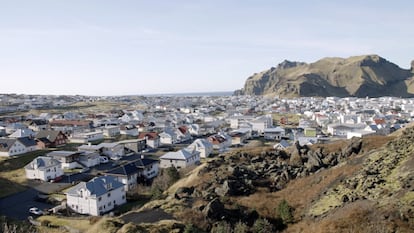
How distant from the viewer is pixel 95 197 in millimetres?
27672

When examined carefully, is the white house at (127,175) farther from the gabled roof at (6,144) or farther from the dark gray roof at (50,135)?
the dark gray roof at (50,135)

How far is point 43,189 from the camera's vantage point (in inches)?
1348

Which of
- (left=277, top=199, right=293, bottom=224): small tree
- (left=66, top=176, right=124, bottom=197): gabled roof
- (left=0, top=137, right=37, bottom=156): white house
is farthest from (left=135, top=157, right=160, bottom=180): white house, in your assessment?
(left=0, top=137, right=37, bottom=156): white house

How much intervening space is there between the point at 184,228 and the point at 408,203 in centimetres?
1079

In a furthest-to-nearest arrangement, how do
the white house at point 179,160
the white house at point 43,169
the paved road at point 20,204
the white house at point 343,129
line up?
the white house at point 343,129 < the white house at point 179,160 < the white house at point 43,169 < the paved road at point 20,204

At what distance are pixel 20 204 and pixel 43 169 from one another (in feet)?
23.5

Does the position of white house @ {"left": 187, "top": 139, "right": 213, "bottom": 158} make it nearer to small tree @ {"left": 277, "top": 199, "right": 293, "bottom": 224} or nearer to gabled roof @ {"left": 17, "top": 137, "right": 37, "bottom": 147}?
gabled roof @ {"left": 17, "top": 137, "right": 37, "bottom": 147}

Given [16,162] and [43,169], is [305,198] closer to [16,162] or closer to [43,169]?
[43,169]

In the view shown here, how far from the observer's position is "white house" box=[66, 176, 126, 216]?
27.9 m

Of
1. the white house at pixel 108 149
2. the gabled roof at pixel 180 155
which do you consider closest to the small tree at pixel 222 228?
the gabled roof at pixel 180 155

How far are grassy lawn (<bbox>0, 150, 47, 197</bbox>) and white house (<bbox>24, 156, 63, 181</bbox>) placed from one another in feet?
3.42

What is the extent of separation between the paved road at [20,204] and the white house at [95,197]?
2.79m

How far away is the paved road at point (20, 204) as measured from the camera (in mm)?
27844

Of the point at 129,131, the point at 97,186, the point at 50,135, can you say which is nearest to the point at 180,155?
the point at 97,186
